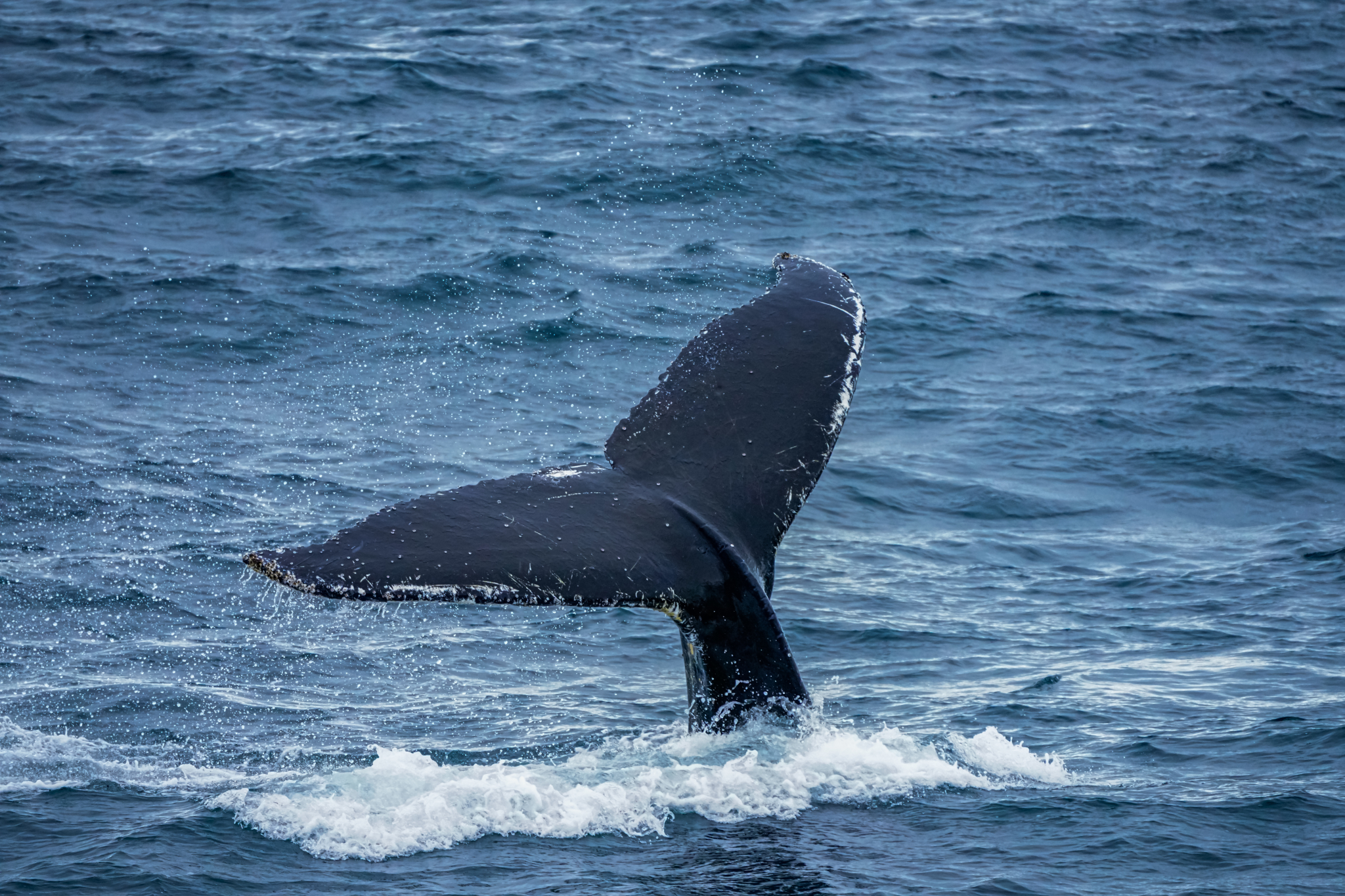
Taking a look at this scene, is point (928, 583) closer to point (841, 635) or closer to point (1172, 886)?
point (841, 635)

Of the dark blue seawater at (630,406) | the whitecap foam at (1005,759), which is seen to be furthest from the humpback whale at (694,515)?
the whitecap foam at (1005,759)

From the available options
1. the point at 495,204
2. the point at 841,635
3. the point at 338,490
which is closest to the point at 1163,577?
the point at 841,635

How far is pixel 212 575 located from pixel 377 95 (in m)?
15.1

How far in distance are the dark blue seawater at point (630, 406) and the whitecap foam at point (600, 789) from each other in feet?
0.09

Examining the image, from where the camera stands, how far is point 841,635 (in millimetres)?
10281

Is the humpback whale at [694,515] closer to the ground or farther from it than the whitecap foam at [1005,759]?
farther from it

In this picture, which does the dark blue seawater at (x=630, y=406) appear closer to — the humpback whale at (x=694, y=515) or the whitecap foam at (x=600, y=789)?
the whitecap foam at (x=600, y=789)

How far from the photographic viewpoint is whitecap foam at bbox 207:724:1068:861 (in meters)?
6.96

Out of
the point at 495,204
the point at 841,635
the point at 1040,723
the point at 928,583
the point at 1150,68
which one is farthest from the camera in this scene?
the point at 1150,68

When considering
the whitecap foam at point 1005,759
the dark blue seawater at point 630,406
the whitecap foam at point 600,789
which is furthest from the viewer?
the whitecap foam at point 1005,759

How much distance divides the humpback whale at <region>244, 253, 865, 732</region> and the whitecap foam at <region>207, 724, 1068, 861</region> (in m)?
0.48

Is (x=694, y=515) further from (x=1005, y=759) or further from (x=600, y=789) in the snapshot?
(x=1005, y=759)

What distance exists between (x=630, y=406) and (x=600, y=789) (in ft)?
24.9

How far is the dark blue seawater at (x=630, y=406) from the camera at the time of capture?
7.15 metres
